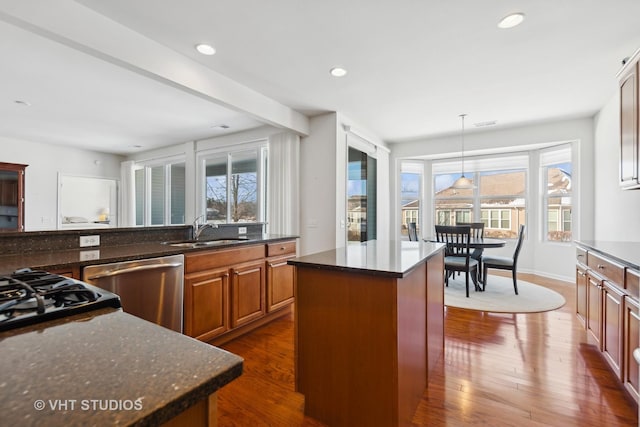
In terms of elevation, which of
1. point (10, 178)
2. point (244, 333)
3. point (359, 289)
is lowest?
point (244, 333)

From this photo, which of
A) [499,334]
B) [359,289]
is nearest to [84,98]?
[359,289]

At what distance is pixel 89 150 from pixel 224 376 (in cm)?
828

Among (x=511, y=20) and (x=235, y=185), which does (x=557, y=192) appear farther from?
(x=235, y=185)

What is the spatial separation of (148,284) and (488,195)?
6.01 metres

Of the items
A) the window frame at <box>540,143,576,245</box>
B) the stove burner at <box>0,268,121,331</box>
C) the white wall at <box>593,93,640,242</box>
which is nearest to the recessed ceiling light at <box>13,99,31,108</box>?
the stove burner at <box>0,268,121,331</box>

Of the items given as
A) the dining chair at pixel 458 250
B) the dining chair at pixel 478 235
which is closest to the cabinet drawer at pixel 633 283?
the dining chair at pixel 458 250

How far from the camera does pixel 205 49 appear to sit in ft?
8.71

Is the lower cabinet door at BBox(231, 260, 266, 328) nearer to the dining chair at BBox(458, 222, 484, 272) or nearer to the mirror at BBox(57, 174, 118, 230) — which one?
the dining chair at BBox(458, 222, 484, 272)

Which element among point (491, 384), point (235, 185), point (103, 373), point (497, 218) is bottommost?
point (491, 384)

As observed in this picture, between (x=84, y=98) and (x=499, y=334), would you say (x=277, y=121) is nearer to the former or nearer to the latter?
(x=84, y=98)

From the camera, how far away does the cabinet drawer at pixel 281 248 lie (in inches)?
124

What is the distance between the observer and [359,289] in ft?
5.10

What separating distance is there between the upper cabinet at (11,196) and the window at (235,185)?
305 centimetres

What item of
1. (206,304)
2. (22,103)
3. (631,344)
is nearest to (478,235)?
(631,344)
